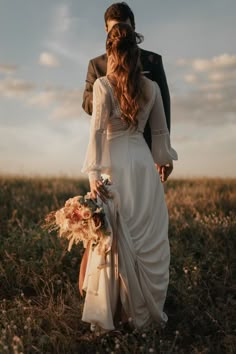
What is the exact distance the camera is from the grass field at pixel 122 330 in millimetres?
4605

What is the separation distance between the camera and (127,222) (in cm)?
446

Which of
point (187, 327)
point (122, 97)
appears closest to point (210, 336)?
point (187, 327)

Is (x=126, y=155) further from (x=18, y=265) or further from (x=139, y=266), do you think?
(x=18, y=265)

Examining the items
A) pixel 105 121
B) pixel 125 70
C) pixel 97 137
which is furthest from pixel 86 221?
pixel 125 70

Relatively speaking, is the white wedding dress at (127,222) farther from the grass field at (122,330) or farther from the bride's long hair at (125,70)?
the grass field at (122,330)

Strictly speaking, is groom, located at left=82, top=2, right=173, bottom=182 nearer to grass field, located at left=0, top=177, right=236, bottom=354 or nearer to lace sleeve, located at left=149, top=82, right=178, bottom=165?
lace sleeve, located at left=149, top=82, right=178, bottom=165

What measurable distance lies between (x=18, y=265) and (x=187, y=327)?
231cm

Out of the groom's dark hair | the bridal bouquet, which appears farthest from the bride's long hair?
the groom's dark hair

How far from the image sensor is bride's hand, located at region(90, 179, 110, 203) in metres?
4.36

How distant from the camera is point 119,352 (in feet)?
14.5

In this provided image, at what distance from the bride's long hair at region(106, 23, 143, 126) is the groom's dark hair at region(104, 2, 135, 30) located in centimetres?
122

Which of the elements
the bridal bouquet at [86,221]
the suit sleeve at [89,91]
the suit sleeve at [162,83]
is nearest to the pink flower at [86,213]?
the bridal bouquet at [86,221]

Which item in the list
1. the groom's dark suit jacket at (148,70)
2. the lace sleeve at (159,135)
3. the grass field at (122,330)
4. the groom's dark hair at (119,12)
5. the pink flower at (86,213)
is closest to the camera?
the pink flower at (86,213)

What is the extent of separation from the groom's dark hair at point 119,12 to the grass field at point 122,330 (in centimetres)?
254
